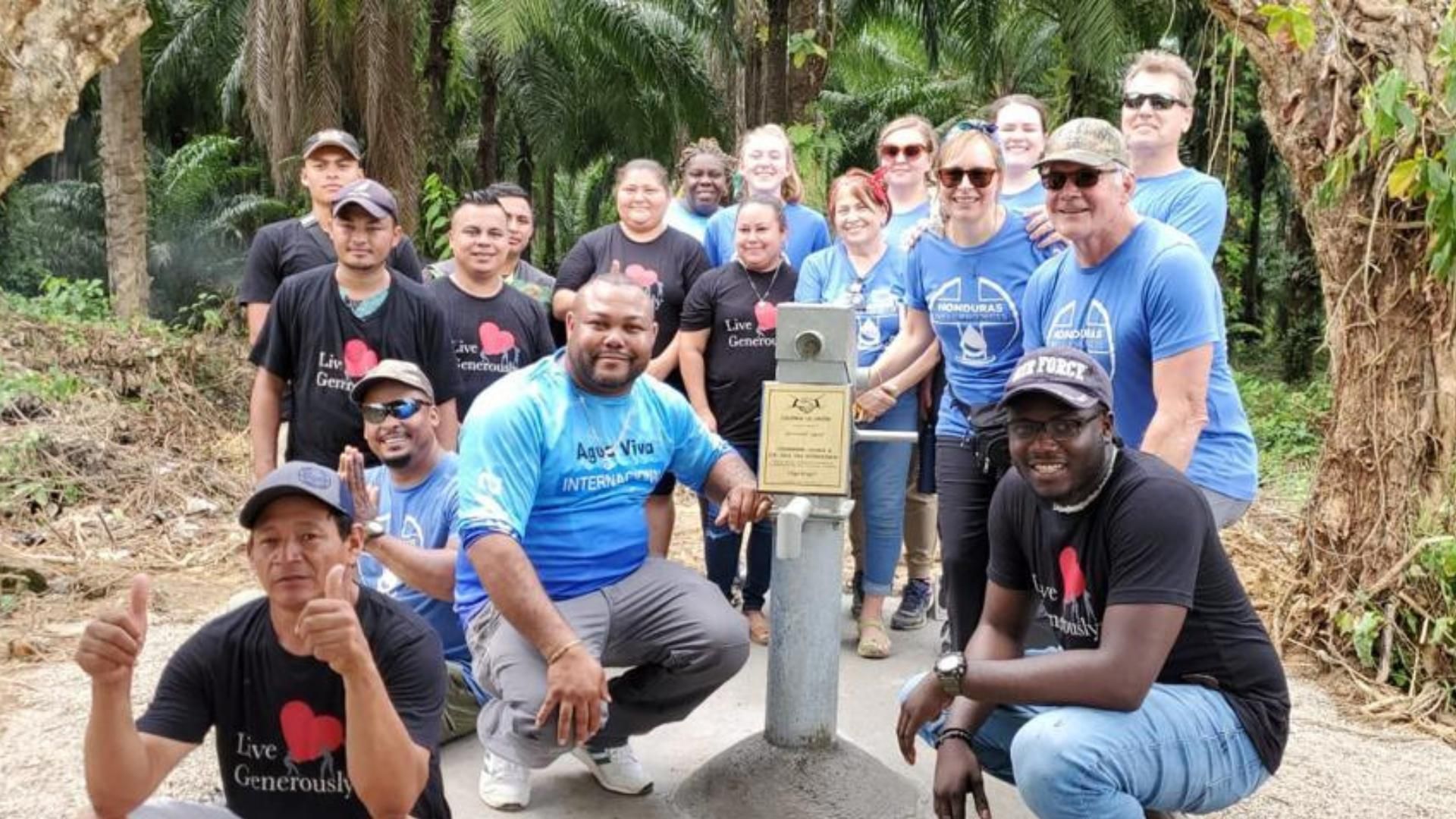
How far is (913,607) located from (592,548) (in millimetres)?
2103

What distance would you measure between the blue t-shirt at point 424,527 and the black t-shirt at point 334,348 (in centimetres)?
32

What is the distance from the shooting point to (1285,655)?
5441 millimetres

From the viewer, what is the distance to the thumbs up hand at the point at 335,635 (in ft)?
7.82

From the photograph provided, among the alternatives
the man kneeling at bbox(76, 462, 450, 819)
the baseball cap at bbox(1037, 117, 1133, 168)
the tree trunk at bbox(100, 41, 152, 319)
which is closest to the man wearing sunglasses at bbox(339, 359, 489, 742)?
the man kneeling at bbox(76, 462, 450, 819)

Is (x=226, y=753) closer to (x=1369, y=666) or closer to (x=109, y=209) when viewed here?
(x=1369, y=666)

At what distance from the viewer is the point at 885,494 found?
513 centimetres

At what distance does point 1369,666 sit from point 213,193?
2172 centimetres

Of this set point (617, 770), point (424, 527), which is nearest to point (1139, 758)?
point (617, 770)

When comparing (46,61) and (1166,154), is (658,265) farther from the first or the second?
(46,61)

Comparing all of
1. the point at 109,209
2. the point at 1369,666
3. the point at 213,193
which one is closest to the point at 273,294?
the point at 1369,666

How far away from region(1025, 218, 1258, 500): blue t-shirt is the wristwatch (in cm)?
95

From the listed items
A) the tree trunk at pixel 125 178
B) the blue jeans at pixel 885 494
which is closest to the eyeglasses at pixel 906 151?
the blue jeans at pixel 885 494

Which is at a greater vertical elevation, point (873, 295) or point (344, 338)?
point (873, 295)

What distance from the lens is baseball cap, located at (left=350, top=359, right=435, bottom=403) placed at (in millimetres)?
4074
